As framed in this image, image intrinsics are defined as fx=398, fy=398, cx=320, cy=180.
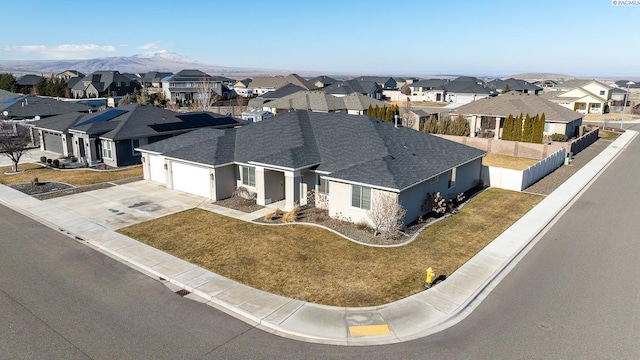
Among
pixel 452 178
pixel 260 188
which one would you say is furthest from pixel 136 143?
pixel 452 178

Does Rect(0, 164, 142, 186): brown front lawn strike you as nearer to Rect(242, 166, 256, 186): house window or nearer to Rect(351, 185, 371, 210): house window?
Rect(242, 166, 256, 186): house window

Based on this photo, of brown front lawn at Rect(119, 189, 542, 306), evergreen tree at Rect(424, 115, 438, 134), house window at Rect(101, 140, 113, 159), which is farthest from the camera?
evergreen tree at Rect(424, 115, 438, 134)

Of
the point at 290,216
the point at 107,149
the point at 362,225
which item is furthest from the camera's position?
the point at 107,149

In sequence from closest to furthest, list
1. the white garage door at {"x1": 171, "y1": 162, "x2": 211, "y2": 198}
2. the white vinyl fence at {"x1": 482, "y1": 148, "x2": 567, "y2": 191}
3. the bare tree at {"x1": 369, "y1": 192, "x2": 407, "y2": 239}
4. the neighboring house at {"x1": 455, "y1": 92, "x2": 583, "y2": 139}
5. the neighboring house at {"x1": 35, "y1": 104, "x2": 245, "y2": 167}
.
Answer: the bare tree at {"x1": 369, "y1": 192, "x2": 407, "y2": 239}
the white garage door at {"x1": 171, "y1": 162, "x2": 211, "y2": 198}
the white vinyl fence at {"x1": 482, "y1": 148, "x2": 567, "y2": 191}
the neighboring house at {"x1": 35, "y1": 104, "x2": 245, "y2": 167}
the neighboring house at {"x1": 455, "y1": 92, "x2": 583, "y2": 139}

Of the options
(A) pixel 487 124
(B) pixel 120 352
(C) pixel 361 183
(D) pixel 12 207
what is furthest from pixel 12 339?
(A) pixel 487 124

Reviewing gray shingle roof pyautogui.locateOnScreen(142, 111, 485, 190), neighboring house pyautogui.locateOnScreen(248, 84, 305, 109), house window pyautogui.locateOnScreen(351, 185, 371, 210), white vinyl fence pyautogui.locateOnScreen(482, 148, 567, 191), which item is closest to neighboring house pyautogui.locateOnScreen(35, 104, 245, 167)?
gray shingle roof pyautogui.locateOnScreen(142, 111, 485, 190)

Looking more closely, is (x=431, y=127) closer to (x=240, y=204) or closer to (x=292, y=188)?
(x=292, y=188)
